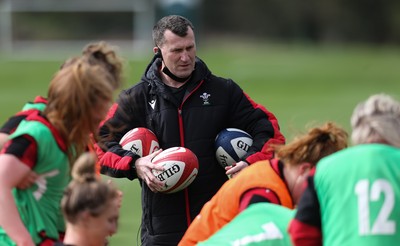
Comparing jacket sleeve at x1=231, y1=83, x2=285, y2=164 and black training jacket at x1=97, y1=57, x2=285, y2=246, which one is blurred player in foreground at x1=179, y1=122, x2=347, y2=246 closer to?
black training jacket at x1=97, y1=57, x2=285, y2=246

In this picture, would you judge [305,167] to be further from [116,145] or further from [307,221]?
[116,145]

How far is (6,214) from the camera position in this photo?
5.85 meters

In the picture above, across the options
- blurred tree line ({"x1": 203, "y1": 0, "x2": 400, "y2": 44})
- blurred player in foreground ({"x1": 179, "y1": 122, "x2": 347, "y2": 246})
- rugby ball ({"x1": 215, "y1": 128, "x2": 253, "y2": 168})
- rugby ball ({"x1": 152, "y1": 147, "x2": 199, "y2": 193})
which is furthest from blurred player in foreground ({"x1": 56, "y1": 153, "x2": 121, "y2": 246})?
blurred tree line ({"x1": 203, "y1": 0, "x2": 400, "y2": 44})

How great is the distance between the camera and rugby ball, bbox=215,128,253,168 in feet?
25.7

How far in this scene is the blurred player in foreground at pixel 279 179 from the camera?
624cm

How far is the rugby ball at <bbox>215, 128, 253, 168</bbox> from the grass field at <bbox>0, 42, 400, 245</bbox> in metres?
12.8

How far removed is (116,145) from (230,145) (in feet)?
2.83

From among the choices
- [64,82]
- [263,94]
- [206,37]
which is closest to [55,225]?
[64,82]

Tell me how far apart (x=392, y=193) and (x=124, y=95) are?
10.3 ft

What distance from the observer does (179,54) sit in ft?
25.9

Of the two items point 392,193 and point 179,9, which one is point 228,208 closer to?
point 392,193

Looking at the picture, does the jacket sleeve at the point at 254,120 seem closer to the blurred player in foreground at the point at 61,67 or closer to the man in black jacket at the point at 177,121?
the man in black jacket at the point at 177,121

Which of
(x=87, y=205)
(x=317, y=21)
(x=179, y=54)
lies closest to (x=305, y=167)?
(x=87, y=205)

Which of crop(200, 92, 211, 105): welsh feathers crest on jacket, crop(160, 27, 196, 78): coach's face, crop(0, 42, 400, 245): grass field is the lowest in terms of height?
crop(0, 42, 400, 245): grass field
